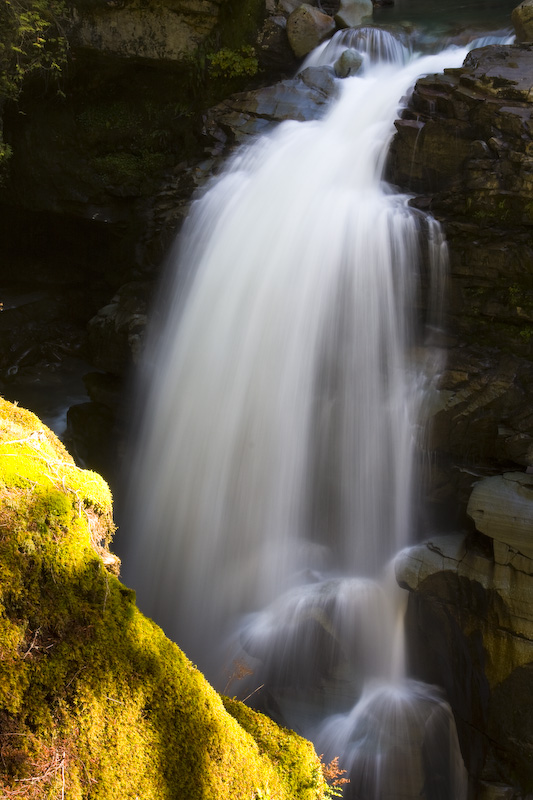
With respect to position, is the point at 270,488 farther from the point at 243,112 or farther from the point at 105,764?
the point at 243,112

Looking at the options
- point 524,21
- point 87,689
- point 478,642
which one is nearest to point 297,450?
point 478,642

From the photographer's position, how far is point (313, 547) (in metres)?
7.60

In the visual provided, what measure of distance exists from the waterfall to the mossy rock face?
3632 millimetres

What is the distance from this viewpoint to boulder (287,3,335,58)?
11.9 m

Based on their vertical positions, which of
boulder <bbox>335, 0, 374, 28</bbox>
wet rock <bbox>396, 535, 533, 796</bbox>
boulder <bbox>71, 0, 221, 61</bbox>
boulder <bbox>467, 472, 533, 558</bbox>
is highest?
boulder <bbox>335, 0, 374, 28</bbox>

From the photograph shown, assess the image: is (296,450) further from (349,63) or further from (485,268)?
(349,63)

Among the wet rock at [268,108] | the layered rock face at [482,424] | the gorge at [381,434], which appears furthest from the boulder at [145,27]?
the layered rock face at [482,424]

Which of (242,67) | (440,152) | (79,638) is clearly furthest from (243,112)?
(79,638)

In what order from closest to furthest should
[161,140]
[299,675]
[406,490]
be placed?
[299,675] → [406,490] → [161,140]

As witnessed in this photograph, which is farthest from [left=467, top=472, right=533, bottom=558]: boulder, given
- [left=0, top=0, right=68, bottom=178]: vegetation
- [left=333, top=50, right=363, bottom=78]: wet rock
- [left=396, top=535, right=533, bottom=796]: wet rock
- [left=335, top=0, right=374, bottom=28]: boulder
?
[left=335, top=0, right=374, bottom=28]: boulder

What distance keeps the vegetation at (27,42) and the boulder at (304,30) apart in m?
4.46

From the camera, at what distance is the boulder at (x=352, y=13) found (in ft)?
41.5

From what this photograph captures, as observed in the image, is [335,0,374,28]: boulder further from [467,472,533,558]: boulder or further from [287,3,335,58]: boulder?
[467,472,533,558]: boulder

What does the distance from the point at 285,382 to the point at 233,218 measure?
117 inches
